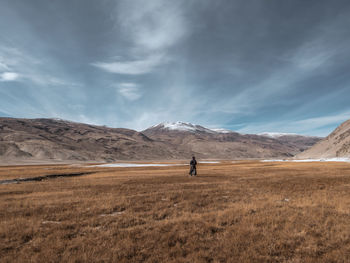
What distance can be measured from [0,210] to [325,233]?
14.8 metres

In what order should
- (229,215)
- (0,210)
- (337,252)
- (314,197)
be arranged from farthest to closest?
(314,197)
(0,210)
(229,215)
(337,252)

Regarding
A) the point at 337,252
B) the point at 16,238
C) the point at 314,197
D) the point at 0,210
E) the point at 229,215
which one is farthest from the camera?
the point at 314,197

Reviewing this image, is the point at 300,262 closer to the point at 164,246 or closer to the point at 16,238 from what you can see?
the point at 164,246

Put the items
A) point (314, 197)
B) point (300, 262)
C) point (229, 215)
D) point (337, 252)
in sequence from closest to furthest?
point (300, 262)
point (337, 252)
point (229, 215)
point (314, 197)

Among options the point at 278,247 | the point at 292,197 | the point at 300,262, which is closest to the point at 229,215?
the point at 278,247

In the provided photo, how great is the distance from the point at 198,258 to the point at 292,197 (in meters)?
10.1

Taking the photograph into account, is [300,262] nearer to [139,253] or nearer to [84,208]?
[139,253]

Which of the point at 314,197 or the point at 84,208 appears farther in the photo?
the point at 314,197

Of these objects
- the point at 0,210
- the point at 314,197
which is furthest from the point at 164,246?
the point at 314,197

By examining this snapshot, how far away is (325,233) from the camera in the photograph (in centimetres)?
711

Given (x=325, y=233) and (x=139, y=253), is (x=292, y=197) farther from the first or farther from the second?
(x=139, y=253)

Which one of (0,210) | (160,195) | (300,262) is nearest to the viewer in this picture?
(300,262)

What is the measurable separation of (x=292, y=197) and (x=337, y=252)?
25.4 ft

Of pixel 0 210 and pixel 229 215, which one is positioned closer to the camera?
pixel 229 215
